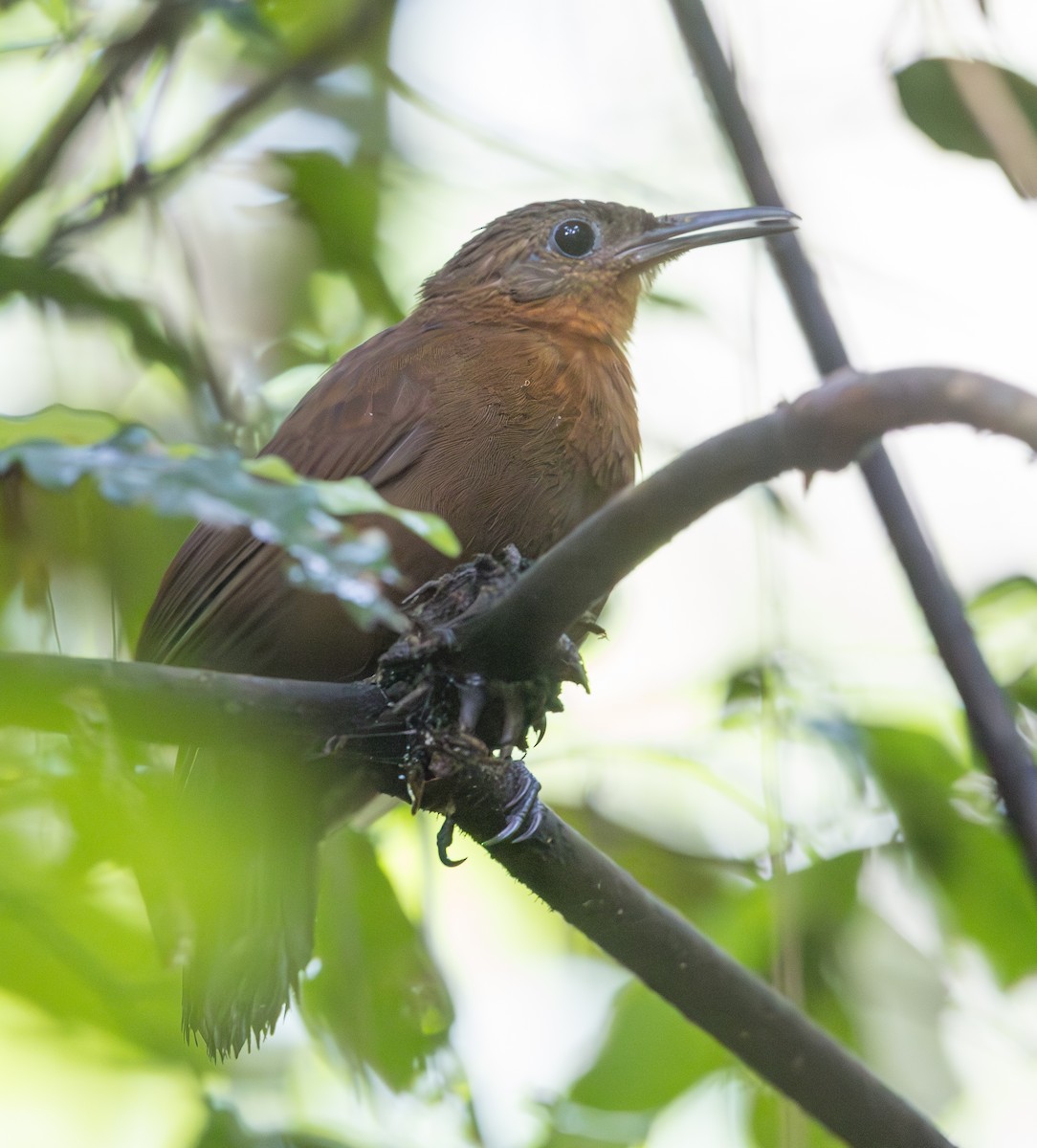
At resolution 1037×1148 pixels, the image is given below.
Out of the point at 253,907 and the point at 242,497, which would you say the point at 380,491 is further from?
the point at 242,497

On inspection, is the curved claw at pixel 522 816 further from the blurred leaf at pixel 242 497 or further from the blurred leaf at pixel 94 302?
the blurred leaf at pixel 94 302

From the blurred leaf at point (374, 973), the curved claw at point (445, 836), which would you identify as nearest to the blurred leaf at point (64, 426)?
the curved claw at point (445, 836)

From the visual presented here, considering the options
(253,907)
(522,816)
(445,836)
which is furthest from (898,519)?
(253,907)

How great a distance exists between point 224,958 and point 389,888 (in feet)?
1.58

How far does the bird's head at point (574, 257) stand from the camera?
416 centimetres

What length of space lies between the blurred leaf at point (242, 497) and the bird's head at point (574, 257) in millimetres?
2334

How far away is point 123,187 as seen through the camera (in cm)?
418

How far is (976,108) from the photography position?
303 centimetres

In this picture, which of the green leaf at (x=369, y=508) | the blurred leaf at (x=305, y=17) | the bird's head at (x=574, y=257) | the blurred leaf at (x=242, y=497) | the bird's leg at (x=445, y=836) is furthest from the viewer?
the blurred leaf at (x=305, y=17)

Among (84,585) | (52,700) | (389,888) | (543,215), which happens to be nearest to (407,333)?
(543,215)

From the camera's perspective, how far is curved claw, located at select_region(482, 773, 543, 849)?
2635 mm

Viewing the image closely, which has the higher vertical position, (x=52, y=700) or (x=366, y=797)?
(x=52, y=700)

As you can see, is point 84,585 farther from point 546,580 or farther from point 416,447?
point 546,580

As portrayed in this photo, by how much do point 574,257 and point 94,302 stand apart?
1.40 m
